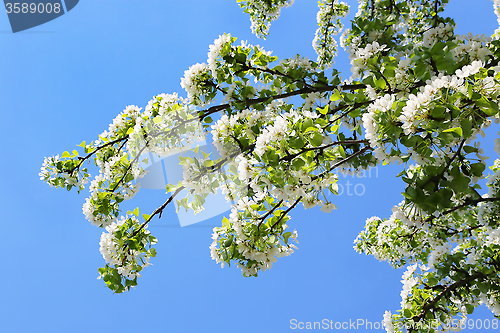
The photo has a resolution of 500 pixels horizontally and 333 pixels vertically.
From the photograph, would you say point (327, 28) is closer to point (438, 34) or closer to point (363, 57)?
point (438, 34)

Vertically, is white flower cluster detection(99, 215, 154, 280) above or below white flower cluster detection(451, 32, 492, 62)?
below

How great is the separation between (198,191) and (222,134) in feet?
1.79

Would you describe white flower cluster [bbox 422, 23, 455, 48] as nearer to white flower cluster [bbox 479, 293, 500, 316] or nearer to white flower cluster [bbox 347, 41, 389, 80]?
white flower cluster [bbox 347, 41, 389, 80]

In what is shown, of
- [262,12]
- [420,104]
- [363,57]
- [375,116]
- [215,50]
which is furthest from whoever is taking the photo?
[262,12]

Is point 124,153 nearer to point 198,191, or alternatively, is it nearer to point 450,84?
point 198,191

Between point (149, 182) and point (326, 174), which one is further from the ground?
point (149, 182)

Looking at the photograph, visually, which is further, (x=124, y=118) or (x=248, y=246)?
(x=124, y=118)

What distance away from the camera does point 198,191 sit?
2.49 metres

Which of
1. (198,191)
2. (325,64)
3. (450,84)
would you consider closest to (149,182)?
(198,191)

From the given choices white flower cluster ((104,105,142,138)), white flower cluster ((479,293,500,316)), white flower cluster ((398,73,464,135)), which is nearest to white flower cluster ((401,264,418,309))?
white flower cluster ((479,293,500,316))

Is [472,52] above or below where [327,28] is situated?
below

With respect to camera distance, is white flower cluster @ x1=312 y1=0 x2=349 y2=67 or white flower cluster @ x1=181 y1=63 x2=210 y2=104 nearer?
white flower cluster @ x1=181 y1=63 x2=210 y2=104

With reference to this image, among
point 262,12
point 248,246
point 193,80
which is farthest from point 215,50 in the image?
point 262,12

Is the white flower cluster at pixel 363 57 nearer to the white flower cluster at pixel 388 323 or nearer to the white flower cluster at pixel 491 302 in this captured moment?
the white flower cluster at pixel 491 302
